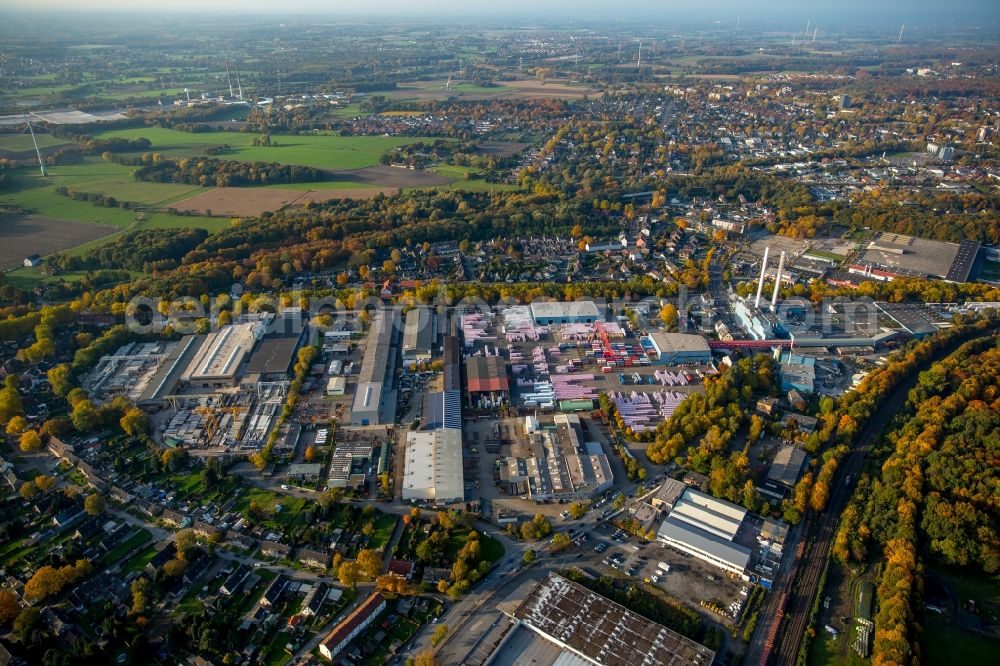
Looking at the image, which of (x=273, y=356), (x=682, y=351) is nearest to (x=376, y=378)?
(x=273, y=356)

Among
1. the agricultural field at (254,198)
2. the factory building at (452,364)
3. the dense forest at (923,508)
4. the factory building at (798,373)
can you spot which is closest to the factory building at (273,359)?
the factory building at (452,364)

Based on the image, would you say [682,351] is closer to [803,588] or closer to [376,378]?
[803,588]

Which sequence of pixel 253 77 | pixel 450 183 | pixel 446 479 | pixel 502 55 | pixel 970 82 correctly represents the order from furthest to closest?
pixel 502 55 < pixel 253 77 < pixel 970 82 < pixel 450 183 < pixel 446 479

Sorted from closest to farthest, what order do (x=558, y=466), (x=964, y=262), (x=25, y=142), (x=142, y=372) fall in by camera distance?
1. (x=558, y=466)
2. (x=142, y=372)
3. (x=964, y=262)
4. (x=25, y=142)

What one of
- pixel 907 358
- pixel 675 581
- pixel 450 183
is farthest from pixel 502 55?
pixel 675 581

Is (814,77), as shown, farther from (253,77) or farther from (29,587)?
(29,587)

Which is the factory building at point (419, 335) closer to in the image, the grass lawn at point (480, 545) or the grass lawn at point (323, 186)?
the grass lawn at point (480, 545)
